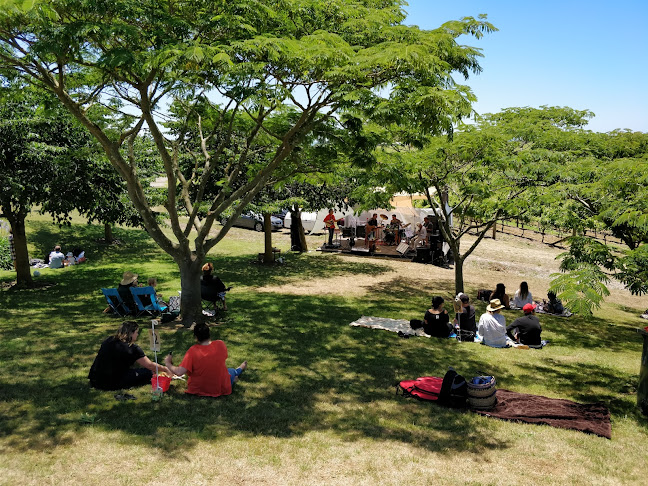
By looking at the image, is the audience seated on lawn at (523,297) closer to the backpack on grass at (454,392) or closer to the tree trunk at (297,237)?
the backpack on grass at (454,392)

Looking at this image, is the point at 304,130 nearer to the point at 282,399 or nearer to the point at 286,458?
the point at 282,399

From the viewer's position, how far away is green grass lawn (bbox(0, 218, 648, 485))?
486 cm

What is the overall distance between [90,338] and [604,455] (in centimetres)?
828

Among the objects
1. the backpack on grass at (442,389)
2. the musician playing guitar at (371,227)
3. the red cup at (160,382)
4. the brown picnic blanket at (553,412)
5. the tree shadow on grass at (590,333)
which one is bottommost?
the tree shadow on grass at (590,333)

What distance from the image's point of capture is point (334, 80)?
7938mm

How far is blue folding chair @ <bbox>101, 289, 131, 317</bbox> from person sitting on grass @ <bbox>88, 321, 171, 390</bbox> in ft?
15.2

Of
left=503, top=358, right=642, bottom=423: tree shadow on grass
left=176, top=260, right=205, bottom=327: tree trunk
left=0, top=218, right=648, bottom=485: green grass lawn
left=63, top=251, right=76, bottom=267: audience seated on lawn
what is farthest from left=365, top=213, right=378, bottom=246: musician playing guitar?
left=503, top=358, right=642, bottom=423: tree shadow on grass

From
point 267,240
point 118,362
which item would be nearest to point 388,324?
point 118,362

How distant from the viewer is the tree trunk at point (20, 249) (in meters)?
14.0

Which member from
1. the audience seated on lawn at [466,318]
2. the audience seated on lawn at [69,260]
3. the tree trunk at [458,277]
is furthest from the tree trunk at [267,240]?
the audience seated on lawn at [466,318]

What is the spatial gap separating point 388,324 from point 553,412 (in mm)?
5047

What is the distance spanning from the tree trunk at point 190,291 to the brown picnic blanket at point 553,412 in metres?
5.97

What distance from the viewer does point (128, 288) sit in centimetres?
1079

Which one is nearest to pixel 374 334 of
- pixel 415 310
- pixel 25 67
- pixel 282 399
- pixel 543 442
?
pixel 415 310
